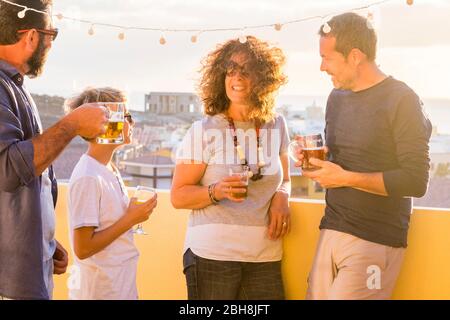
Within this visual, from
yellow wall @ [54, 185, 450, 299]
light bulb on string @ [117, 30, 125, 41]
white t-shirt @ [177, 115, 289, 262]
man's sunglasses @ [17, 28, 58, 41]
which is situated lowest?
yellow wall @ [54, 185, 450, 299]

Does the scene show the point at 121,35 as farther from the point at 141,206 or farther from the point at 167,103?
the point at 167,103

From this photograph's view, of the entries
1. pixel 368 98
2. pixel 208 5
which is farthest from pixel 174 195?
pixel 208 5

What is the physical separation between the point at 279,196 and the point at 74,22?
1.23 m

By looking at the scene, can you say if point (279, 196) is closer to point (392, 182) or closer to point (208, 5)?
point (392, 182)

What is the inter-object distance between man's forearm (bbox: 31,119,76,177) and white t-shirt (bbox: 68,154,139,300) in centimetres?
42

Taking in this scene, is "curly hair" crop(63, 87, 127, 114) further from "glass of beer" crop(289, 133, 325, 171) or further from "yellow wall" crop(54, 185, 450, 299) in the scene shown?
"yellow wall" crop(54, 185, 450, 299)

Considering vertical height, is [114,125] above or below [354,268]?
above

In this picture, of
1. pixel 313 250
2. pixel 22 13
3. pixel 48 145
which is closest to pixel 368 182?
pixel 313 250

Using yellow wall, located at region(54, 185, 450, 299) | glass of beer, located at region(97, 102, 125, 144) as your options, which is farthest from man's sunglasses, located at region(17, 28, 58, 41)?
yellow wall, located at region(54, 185, 450, 299)

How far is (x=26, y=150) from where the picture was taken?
164 centimetres

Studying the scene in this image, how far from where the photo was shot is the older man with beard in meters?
1.66

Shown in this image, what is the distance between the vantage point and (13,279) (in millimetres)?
1762

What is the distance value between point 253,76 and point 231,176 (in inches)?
15.5

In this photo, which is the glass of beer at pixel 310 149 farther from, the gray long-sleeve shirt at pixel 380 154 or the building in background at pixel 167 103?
the building in background at pixel 167 103
